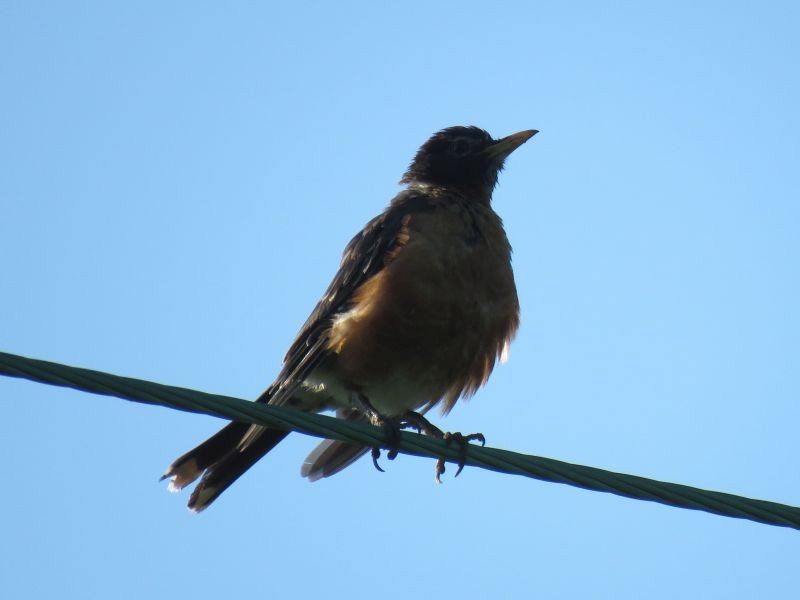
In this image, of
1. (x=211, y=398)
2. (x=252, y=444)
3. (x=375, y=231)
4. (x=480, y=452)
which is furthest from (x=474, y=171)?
(x=211, y=398)

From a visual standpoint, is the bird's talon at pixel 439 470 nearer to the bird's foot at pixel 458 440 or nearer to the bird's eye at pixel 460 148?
the bird's foot at pixel 458 440

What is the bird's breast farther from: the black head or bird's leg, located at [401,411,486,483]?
the black head

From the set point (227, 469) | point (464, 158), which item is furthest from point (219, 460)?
point (464, 158)

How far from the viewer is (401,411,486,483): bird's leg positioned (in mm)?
5025

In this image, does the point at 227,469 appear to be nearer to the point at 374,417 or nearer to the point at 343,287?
the point at 374,417

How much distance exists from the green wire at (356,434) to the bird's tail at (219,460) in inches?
77.0

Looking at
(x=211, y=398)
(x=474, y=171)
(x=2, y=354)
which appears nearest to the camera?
(x=2, y=354)

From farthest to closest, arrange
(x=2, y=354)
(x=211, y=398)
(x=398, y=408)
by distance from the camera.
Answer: (x=398, y=408)
(x=211, y=398)
(x=2, y=354)

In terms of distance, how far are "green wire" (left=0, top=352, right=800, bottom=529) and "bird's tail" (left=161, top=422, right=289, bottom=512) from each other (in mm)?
1955

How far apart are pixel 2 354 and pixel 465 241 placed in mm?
3659

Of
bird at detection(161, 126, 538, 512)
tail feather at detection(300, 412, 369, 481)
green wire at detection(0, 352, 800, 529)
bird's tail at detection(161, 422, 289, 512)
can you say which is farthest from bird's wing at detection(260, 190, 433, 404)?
green wire at detection(0, 352, 800, 529)

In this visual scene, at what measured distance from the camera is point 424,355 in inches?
240

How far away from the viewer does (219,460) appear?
19.7ft

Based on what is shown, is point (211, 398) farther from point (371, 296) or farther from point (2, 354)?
point (371, 296)
